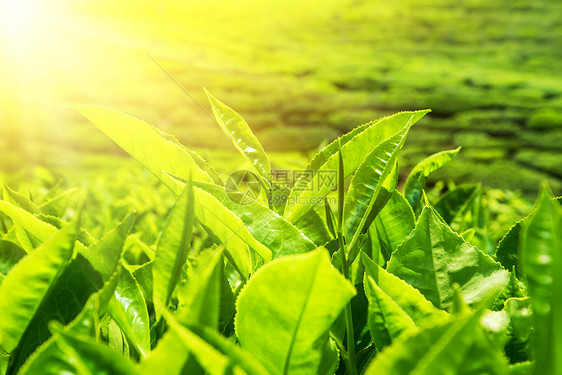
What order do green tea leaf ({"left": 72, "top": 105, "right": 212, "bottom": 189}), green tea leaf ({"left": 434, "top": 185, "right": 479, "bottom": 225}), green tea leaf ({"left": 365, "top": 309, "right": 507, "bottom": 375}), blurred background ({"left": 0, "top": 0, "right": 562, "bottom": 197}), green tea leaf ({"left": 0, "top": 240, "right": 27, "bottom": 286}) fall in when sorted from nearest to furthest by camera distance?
green tea leaf ({"left": 365, "top": 309, "right": 507, "bottom": 375}) → green tea leaf ({"left": 72, "top": 105, "right": 212, "bottom": 189}) → green tea leaf ({"left": 0, "top": 240, "right": 27, "bottom": 286}) → green tea leaf ({"left": 434, "top": 185, "right": 479, "bottom": 225}) → blurred background ({"left": 0, "top": 0, "right": 562, "bottom": 197})

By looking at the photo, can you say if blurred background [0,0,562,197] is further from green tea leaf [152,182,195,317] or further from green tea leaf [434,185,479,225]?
green tea leaf [152,182,195,317]

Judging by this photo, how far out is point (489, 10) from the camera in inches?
609

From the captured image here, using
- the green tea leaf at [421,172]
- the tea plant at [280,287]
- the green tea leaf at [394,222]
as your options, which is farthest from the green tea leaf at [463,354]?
the green tea leaf at [421,172]

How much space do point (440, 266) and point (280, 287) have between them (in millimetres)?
244

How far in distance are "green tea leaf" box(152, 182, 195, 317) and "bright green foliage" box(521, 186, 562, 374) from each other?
258 mm

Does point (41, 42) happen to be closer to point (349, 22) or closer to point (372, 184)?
point (349, 22)

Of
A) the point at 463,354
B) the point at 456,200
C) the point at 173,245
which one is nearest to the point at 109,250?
the point at 173,245

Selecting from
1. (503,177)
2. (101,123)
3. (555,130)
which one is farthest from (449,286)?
(555,130)

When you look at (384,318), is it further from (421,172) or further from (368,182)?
(421,172)

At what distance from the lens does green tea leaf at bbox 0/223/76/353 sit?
1.41ft

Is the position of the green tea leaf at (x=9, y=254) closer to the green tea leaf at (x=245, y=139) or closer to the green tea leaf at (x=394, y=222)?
the green tea leaf at (x=245, y=139)

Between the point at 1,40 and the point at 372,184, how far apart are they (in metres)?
12.5

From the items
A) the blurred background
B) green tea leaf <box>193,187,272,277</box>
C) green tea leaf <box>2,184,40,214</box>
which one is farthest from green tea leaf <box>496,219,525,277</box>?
the blurred background

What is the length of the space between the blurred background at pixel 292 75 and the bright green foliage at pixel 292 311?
A: 357 cm
